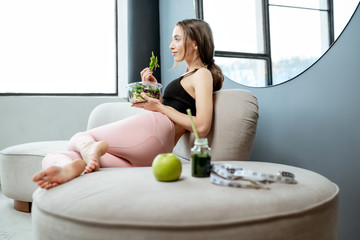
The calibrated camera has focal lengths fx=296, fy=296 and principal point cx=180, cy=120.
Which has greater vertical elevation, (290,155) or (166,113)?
(166,113)

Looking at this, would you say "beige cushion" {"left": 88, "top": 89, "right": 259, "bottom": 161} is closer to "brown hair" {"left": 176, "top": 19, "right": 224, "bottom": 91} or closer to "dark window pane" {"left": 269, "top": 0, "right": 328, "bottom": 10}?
"brown hair" {"left": 176, "top": 19, "right": 224, "bottom": 91}

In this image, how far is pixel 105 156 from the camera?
4.41 feet

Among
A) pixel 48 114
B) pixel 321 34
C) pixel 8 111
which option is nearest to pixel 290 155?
pixel 321 34

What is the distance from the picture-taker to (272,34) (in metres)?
1.72

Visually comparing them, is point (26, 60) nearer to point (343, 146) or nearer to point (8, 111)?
point (8, 111)

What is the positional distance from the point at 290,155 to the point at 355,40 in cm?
65

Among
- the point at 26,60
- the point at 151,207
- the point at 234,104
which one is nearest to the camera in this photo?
the point at 151,207

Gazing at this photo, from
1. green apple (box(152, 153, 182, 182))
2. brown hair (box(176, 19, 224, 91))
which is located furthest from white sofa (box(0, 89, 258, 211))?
green apple (box(152, 153, 182, 182))

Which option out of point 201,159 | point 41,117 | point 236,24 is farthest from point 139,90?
point 41,117

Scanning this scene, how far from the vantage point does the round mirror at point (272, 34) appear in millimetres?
1391

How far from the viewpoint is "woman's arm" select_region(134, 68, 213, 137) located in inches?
56.9

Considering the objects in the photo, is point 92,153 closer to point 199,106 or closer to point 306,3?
point 199,106

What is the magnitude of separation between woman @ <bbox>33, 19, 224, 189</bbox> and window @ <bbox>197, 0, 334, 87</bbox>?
345 millimetres

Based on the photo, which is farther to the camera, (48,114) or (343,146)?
(48,114)
